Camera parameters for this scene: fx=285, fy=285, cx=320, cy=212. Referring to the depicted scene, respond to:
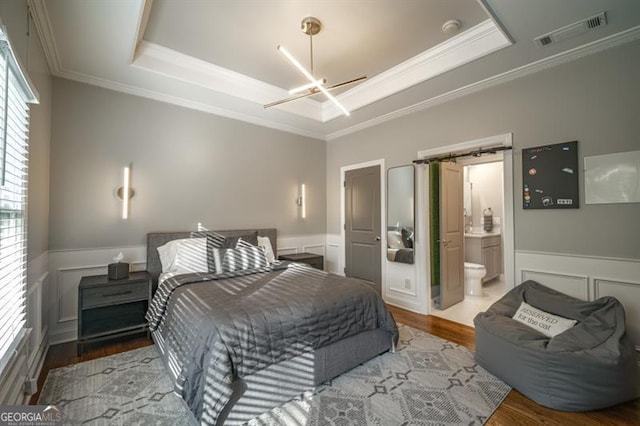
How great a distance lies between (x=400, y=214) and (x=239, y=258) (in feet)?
7.38

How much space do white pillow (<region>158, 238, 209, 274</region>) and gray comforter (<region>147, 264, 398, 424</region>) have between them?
0.29 meters

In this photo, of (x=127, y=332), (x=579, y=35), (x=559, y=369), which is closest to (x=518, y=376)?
(x=559, y=369)

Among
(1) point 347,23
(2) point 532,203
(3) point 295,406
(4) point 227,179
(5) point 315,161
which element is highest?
(1) point 347,23

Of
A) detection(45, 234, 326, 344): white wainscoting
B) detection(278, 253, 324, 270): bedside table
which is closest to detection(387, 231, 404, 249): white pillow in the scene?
detection(278, 253, 324, 270): bedside table

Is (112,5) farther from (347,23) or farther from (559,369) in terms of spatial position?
(559,369)

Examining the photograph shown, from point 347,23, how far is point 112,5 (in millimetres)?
1808

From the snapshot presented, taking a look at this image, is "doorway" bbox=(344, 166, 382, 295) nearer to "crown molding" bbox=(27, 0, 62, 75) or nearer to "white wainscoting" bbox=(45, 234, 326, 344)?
"white wainscoting" bbox=(45, 234, 326, 344)

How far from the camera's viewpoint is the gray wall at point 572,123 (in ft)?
7.73

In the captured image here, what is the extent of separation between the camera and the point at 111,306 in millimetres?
2953

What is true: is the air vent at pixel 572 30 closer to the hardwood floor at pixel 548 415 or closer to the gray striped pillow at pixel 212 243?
the hardwood floor at pixel 548 415

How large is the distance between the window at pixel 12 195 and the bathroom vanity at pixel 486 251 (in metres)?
5.86

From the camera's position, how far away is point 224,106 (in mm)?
3803

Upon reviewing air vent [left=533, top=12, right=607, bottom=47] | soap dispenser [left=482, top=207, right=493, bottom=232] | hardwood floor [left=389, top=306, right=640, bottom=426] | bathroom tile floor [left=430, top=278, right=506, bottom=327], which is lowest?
hardwood floor [left=389, top=306, right=640, bottom=426]

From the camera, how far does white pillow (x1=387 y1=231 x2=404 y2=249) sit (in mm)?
4005
